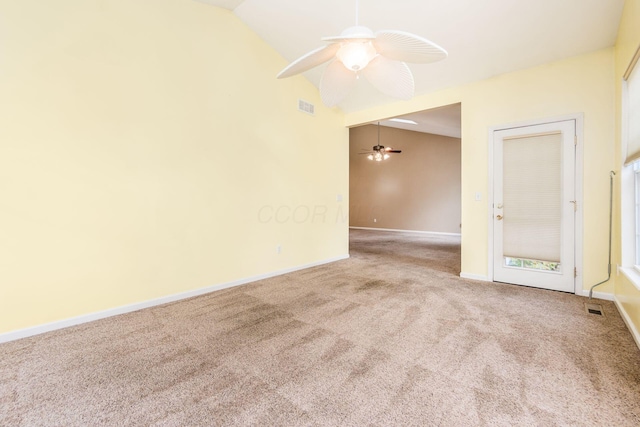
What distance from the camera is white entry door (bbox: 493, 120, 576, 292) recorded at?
3.32 m

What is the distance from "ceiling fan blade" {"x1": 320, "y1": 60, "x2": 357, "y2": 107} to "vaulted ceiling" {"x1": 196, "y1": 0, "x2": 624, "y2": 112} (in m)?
1.52

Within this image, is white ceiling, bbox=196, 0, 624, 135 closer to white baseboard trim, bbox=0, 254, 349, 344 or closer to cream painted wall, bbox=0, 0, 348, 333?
cream painted wall, bbox=0, 0, 348, 333

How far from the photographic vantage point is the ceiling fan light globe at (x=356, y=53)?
5.93 ft

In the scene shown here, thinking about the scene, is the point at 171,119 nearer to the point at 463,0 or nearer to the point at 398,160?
the point at 463,0

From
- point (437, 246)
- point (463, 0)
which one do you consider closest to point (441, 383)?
point (463, 0)

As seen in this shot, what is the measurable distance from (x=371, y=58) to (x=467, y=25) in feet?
6.67

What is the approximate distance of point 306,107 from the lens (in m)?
4.65

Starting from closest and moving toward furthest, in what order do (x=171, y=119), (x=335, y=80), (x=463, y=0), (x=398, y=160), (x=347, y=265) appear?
(x=335, y=80) < (x=463, y=0) < (x=171, y=119) < (x=347, y=265) < (x=398, y=160)

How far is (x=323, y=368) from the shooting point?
1.87 metres

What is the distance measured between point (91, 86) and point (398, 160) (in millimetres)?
8968

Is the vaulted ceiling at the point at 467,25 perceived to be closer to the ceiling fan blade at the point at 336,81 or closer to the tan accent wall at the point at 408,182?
the ceiling fan blade at the point at 336,81

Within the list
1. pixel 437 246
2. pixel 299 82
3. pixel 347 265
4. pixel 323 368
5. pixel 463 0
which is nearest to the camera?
pixel 323 368

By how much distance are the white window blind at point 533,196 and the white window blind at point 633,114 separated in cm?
82

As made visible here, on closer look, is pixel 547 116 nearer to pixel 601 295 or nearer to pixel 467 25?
pixel 467 25
